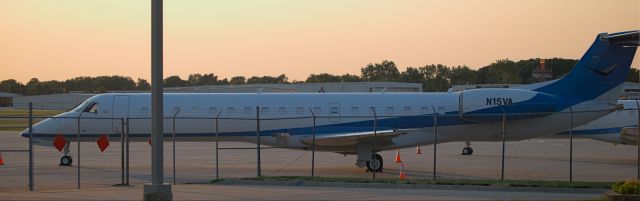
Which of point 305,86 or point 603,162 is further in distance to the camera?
point 305,86

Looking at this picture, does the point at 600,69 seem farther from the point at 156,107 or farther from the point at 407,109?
the point at 156,107

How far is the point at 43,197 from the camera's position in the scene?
16453 millimetres

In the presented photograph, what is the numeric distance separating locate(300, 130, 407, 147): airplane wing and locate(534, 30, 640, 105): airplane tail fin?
630 cm

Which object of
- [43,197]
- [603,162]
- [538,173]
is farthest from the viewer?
[603,162]

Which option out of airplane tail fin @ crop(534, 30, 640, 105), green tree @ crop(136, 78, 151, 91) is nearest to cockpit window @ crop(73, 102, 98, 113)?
airplane tail fin @ crop(534, 30, 640, 105)

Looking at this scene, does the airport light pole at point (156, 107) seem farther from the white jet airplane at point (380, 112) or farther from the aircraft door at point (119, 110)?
the aircraft door at point (119, 110)

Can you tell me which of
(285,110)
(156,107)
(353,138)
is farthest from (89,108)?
(156,107)

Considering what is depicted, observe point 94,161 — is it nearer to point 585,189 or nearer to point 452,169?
point 452,169

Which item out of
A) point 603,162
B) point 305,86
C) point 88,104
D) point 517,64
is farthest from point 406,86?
point 517,64

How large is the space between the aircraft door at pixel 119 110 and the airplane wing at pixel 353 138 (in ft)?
20.1

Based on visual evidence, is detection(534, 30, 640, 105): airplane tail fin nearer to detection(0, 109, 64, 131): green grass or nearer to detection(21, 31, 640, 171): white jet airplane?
detection(21, 31, 640, 171): white jet airplane

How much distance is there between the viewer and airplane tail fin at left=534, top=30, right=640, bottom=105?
26.8m

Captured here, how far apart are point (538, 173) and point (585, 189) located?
7.19 m

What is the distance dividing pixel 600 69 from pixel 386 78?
84209 mm
